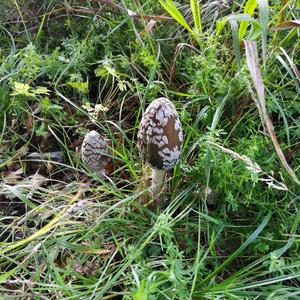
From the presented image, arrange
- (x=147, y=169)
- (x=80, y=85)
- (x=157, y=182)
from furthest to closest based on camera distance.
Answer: (x=80, y=85) → (x=147, y=169) → (x=157, y=182)

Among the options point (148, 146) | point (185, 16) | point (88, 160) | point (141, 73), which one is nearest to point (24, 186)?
point (88, 160)

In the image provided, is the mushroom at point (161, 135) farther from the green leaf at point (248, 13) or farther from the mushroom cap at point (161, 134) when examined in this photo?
the green leaf at point (248, 13)

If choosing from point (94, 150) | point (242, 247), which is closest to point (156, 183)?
point (94, 150)

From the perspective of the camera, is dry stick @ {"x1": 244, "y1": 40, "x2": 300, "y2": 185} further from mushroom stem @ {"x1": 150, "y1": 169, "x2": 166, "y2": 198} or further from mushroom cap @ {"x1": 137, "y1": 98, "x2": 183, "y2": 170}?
mushroom stem @ {"x1": 150, "y1": 169, "x2": 166, "y2": 198}

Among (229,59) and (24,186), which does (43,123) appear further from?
(229,59)

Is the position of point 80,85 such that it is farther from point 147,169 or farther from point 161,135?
point 161,135

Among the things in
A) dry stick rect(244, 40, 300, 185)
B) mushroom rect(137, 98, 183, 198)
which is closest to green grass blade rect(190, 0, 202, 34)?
dry stick rect(244, 40, 300, 185)

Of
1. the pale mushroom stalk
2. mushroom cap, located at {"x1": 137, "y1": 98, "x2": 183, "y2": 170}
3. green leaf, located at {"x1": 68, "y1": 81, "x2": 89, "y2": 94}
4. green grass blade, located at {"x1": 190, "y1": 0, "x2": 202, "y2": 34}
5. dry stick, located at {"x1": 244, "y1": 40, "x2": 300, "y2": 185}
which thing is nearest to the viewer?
dry stick, located at {"x1": 244, "y1": 40, "x2": 300, "y2": 185}

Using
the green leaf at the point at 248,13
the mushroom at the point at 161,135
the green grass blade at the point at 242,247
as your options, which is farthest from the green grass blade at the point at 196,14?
the green grass blade at the point at 242,247
